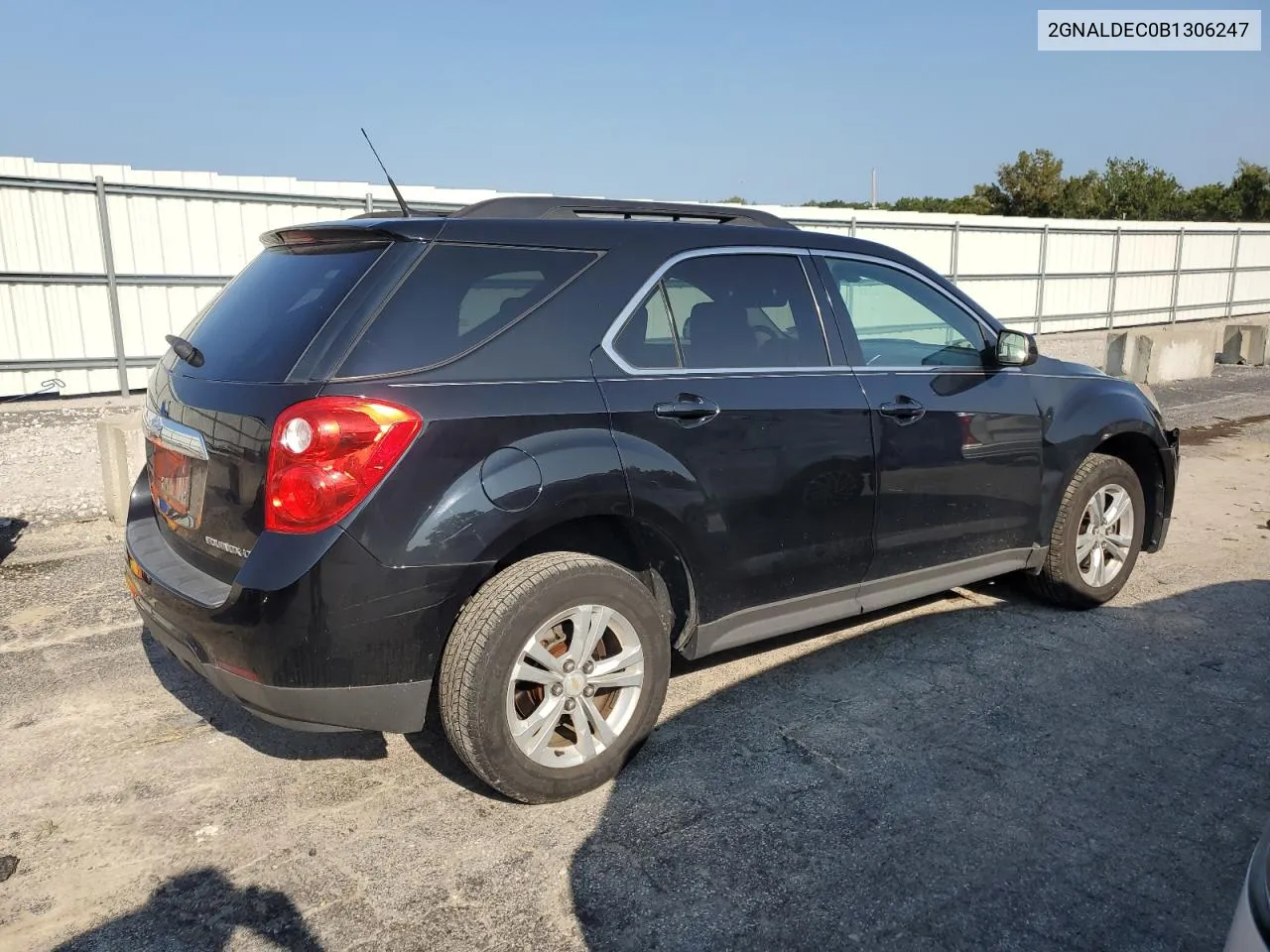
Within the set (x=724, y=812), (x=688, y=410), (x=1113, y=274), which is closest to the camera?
(x=724, y=812)

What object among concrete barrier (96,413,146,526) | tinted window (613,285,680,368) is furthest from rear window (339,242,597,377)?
concrete barrier (96,413,146,526)

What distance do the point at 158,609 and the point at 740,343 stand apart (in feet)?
7.05

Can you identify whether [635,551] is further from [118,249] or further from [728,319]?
[118,249]

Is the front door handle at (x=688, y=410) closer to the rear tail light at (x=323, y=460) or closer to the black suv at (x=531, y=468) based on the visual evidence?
the black suv at (x=531, y=468)

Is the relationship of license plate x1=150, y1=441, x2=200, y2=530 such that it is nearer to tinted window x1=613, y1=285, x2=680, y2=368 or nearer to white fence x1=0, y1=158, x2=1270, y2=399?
tinted window x1=613, y1=285, x2=680, y2=368

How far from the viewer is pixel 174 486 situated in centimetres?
314

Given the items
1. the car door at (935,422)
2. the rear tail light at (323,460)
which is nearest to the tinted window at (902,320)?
the car door at (935,422)

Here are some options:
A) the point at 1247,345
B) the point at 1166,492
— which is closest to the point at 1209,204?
the point at 1247,345

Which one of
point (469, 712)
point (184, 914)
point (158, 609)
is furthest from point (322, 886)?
point (158, 609)

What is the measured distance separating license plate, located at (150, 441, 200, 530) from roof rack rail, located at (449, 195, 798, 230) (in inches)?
45.6

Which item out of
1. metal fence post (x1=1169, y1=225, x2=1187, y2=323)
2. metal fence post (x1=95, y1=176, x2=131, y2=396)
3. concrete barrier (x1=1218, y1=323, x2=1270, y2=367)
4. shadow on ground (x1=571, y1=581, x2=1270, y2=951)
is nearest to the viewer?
shadow on ground (x1=571, y1=581, x2=1270, y2=951)

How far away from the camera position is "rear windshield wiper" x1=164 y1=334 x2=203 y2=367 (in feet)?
10.4

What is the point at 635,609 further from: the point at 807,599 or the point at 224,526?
the point at 224,526

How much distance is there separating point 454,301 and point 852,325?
172 cm
